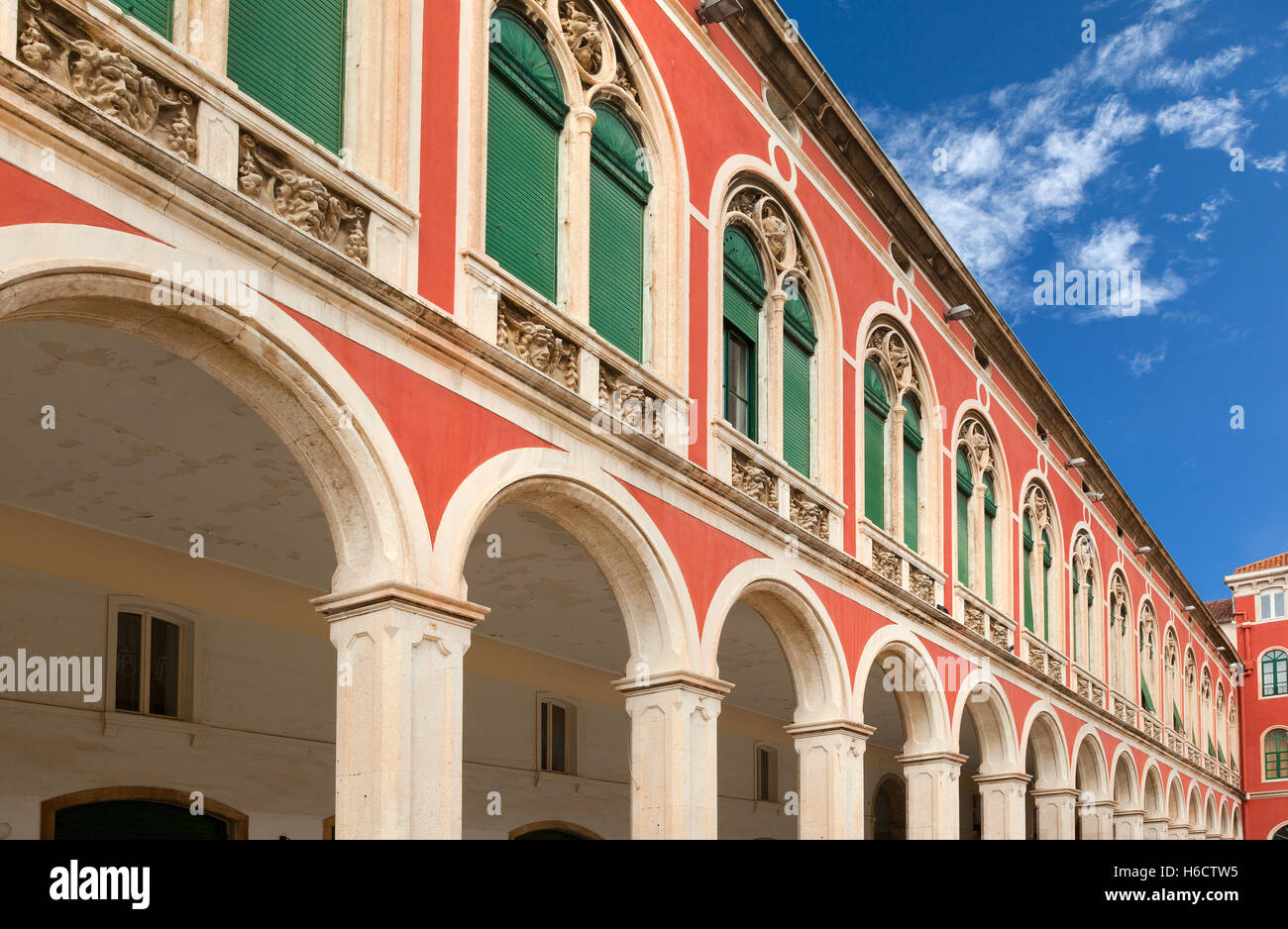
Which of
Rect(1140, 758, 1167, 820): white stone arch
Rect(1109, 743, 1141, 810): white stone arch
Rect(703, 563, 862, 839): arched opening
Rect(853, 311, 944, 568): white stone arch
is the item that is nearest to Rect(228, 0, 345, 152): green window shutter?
Rect(703, 563, 862, 839): arched opening

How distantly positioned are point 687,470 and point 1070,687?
1477 centimetres

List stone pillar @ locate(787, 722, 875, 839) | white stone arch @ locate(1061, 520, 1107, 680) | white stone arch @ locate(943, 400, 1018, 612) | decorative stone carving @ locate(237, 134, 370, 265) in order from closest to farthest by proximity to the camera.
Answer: decorative stone carving @ locate(237, 134, 370, 265) < stone pillar @ locate(787, 722, 875, 839) < white stone arch @ locate(943, 400, 1018, 612) < white stone arch @ locate(1061, 520, 1107, 680)

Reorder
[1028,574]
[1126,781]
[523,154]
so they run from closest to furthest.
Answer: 1. [523,154]
2. [1028,574]
3. [1126,781]

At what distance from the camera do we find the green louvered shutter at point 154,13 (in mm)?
7785

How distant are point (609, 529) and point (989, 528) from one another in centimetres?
1258

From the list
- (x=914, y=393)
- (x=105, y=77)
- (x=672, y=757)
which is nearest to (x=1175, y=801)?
(x=914, y=393)

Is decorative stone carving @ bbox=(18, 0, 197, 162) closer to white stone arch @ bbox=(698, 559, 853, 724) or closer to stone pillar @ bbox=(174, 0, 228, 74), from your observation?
stone pillar @ bbox=(174, 0, 228, 74)

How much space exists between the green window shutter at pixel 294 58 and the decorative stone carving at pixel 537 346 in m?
1.83

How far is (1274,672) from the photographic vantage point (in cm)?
5166

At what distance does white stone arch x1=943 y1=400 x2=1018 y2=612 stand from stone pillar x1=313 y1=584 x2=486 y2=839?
12357mm

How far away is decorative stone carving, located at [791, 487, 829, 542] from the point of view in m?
15.0

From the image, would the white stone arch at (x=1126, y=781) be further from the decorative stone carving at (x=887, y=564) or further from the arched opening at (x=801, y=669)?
the decorative stone carving at (x=887, y=564)

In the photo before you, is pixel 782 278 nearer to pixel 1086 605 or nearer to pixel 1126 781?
pixel 1086 605

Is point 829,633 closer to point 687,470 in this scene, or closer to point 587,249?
point 687,470
